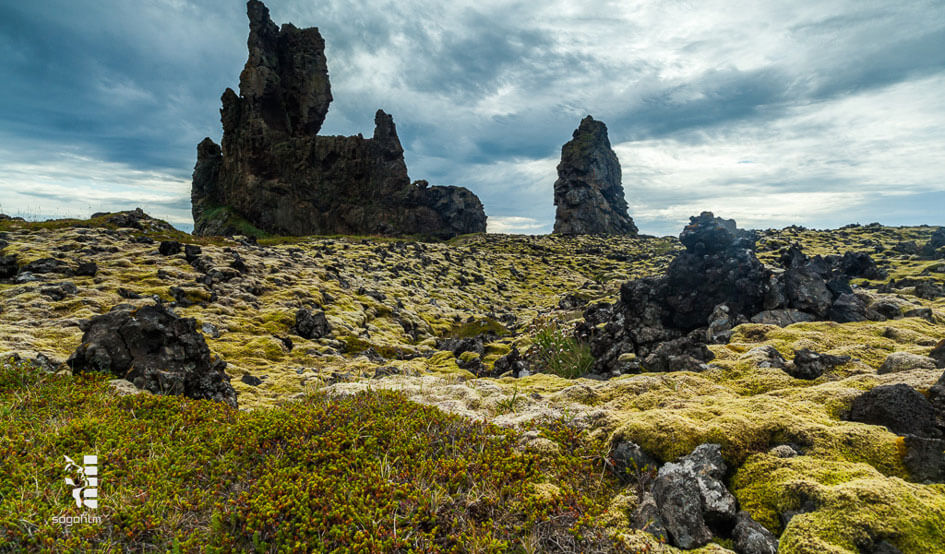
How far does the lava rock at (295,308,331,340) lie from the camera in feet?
84.2

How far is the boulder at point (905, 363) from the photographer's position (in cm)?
917

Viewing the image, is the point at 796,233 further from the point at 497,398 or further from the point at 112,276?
the point at 112,276

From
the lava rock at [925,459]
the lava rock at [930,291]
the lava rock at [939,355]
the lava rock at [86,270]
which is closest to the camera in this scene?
the lava rock at [925,459]

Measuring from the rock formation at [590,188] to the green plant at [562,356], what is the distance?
14167 cm

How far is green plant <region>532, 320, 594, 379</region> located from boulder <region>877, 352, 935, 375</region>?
9.20 meters

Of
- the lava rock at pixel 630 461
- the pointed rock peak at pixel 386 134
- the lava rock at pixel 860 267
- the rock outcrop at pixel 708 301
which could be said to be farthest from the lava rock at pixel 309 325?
the pointed rock peak at pixel 386 134

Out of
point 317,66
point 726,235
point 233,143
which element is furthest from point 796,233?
point 233,143

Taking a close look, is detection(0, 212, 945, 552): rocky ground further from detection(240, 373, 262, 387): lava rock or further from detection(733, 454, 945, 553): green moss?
detection(240, 373, 262, 387): lava rock

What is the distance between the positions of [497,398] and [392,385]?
164 inches

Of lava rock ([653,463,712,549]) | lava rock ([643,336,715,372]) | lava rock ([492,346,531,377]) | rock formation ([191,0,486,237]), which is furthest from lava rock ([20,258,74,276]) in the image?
rock formation ([191,0,486,237])

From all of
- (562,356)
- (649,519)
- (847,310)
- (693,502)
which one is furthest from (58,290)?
(847,310)

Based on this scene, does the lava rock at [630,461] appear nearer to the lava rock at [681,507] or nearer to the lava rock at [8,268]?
the lava rock at [681,507]

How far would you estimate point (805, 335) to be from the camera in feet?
44.8

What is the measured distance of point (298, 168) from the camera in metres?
137
